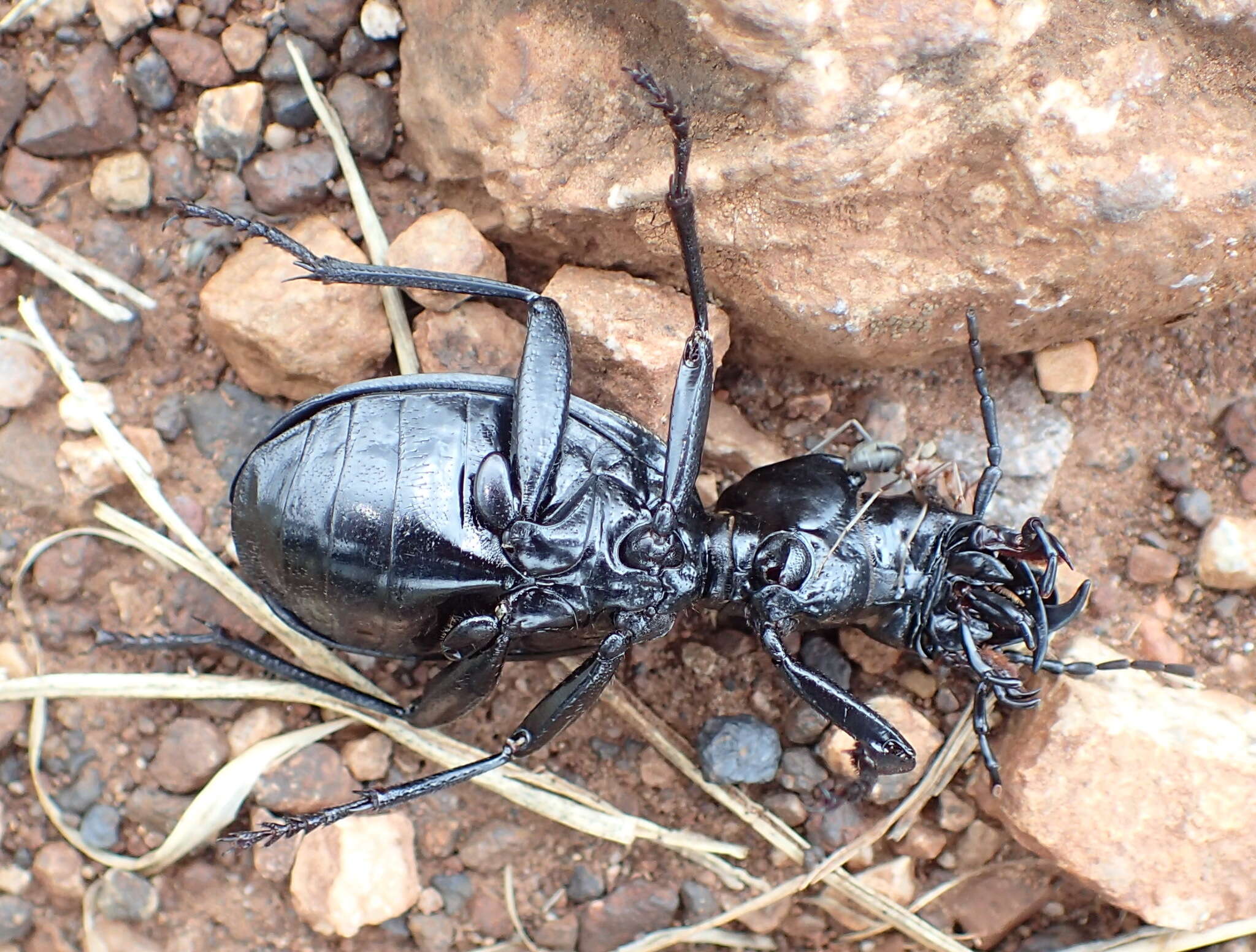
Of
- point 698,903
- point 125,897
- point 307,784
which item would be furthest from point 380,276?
point 698,903

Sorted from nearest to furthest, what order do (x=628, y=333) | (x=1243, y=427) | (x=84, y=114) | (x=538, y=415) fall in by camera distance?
(x=538, y=415) → (x=628, y=333) → (x=84, y=114) → (x=1243, y=427)

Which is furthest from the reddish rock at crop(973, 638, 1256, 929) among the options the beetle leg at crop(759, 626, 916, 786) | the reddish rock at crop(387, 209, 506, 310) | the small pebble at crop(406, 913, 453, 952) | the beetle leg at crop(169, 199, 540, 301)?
the reddish rock at crop(387, 209, 506, 310)

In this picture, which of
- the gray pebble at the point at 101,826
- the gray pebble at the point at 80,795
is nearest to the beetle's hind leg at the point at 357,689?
the gray pebble at the point at 80,795

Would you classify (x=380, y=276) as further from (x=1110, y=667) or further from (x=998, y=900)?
(x=998, y=900)

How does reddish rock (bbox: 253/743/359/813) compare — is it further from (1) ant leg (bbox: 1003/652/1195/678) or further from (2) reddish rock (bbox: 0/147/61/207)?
(1) ant leg (bbox: 1003/652/1195/678)

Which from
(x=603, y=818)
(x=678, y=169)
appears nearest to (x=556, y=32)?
(x=678, y=169)
